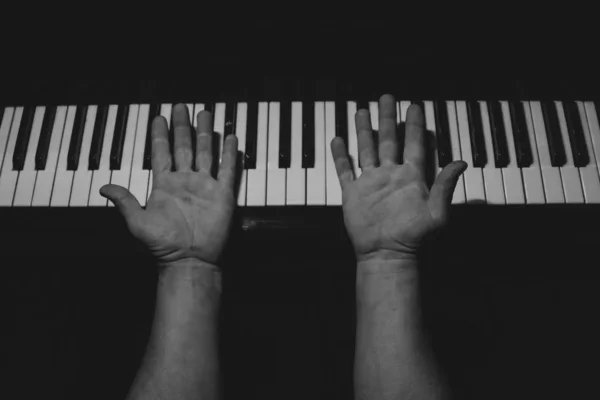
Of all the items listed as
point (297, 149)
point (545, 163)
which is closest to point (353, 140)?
point (297, 149)

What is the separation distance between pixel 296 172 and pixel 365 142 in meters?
0.24

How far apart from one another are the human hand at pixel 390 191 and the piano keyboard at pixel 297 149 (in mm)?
69

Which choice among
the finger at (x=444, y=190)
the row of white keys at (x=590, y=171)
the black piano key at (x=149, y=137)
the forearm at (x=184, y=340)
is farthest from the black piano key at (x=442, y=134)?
the black piano key at (x=149, y=137)

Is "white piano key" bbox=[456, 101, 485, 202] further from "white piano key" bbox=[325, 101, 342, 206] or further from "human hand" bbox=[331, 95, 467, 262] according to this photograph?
"white piano key" bbox=[325, 101, 342, 206]

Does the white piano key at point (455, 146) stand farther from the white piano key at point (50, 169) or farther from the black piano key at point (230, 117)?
the white piano key at point (50, 169)

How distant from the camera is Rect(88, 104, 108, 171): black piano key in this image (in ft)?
4.19

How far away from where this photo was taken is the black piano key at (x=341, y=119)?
50.6 inches

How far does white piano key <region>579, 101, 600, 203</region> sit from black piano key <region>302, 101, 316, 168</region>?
34.4 inches

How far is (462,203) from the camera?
121 cm

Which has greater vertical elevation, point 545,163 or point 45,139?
point 45,139

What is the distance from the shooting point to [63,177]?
4.19ft

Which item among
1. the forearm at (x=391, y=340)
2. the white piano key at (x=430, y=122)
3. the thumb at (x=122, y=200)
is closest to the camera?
the forearm at (x=391, y=340)

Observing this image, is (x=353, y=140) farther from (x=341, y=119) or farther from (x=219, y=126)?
(x=219, y=126)

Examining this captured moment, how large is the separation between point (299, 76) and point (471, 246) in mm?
832
